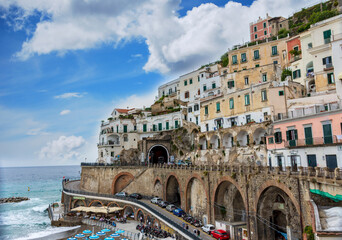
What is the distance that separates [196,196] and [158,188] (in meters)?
12.1

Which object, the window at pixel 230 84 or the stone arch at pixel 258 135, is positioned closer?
the stone arch at pixel 258 135

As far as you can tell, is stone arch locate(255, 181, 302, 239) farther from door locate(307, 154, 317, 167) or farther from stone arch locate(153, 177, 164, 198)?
stone arch locate(153, 177, 164, 198)

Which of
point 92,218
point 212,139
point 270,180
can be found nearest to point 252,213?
point 270,180

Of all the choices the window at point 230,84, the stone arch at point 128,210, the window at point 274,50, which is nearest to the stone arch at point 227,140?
the window at point 230,84

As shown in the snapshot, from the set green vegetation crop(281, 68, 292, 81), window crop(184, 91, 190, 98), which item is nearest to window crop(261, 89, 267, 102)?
green vegetation crop(281, 68, 292, 81)

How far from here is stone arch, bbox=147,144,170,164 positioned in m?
61.6

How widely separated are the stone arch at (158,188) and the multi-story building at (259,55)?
25.7 metres

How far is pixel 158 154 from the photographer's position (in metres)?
63.3

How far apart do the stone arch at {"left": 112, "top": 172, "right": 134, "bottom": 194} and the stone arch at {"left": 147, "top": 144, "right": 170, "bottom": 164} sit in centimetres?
697

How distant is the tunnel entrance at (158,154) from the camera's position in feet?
204

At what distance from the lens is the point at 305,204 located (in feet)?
69.7

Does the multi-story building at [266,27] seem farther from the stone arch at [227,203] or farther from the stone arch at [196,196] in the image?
the stone arch at [227,203]

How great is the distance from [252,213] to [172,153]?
113 feet

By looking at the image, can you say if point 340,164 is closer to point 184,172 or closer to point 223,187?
point 223,187
